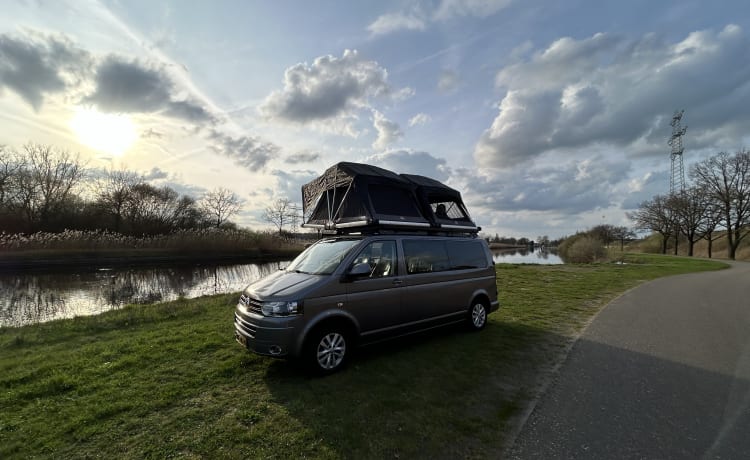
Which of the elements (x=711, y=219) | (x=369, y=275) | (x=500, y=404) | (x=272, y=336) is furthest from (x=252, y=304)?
(x=711, y=219)

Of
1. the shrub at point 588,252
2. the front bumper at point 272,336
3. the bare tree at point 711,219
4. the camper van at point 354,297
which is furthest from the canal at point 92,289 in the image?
the bare tree at point 711,219

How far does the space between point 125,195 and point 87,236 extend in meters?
20.2

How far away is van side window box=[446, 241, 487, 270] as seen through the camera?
271 inches

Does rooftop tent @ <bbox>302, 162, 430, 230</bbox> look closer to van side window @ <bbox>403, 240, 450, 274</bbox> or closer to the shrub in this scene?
van side window @ <bbox>403, 240, 450, 274</bbox>

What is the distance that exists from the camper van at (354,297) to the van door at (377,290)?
1 cm

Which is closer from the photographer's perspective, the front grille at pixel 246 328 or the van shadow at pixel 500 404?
the van shadow at pixel 500 404

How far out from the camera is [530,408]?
12.6 feet

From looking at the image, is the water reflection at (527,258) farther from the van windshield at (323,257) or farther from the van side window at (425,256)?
the van windshield at (323,257)

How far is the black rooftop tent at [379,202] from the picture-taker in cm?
609

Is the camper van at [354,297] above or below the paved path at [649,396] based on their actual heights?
above

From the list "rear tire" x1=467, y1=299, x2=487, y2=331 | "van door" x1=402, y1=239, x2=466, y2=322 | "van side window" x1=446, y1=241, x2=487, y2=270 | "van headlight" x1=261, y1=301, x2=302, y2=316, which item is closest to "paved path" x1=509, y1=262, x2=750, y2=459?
"rear tire" x1=467, y1=299, x2=487, y2=331

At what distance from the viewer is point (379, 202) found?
250 inches

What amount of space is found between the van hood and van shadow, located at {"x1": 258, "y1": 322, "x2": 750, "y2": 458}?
3.83 ft

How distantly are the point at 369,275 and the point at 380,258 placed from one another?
393 millimetres
